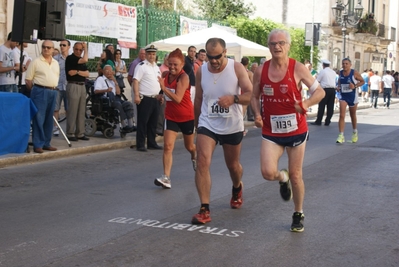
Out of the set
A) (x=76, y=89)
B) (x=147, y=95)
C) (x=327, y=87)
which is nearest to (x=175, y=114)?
(x=147, y=95)

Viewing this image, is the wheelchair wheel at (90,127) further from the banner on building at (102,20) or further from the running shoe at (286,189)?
the running shoe at (286,189)

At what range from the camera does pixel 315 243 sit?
671 centimetres

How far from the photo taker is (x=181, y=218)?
7707mm

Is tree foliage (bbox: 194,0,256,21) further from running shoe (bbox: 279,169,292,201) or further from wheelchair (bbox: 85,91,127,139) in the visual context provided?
running shoe (bbox: 279,169,292,201)

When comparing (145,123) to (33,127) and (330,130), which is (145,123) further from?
(330,130)

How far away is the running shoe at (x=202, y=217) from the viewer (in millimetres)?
7328

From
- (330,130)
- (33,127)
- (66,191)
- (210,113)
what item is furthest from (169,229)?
(330,130)

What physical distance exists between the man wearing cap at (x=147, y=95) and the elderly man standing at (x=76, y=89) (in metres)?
1.33

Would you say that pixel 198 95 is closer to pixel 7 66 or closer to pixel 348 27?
pixel 7 66

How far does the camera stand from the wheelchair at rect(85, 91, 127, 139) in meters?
15.4

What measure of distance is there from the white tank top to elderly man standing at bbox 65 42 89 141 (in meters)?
6.91

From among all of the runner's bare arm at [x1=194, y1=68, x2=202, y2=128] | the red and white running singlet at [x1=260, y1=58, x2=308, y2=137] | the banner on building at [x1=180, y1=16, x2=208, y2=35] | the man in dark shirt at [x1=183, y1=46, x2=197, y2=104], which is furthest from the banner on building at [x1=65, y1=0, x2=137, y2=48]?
the red and white running singlet at [x1=260, y1=58, x2=308, y2=137]

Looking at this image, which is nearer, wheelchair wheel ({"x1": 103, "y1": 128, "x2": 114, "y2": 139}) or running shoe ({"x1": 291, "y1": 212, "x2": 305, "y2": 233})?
running shoe ({"x1": 291, "y1": 212, "x2": 305, "y2": 233})

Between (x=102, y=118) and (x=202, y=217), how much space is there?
845 cm
